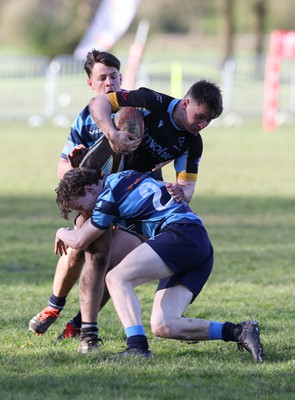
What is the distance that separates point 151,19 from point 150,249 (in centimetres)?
6539

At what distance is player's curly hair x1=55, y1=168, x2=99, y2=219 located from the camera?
6.00 meters

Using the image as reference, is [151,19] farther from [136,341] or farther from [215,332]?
[136,341]

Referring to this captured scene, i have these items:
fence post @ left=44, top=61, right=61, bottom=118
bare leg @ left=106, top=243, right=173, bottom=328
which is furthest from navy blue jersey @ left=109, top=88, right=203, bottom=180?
fence post @ left=44, top=61, right=61, bottom=118

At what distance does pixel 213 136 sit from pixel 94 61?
20561mm

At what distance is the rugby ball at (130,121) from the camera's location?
243 inches

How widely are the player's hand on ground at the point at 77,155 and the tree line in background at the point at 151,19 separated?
42590 mm

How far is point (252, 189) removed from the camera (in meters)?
17.3

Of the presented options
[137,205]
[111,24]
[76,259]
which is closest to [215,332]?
[137,205]

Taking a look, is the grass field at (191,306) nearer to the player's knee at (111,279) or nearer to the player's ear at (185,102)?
the player's knee at (111,279)

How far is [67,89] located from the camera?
32031 millimetres

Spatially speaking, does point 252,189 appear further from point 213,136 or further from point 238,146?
point 213,136

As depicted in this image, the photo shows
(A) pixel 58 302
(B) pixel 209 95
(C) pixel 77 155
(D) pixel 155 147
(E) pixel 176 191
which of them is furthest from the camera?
(A) pixel 58 302

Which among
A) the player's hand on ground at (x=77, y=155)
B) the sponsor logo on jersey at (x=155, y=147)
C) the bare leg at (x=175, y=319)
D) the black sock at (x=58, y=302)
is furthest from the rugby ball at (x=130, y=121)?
the black sock at (x=58, y=302)

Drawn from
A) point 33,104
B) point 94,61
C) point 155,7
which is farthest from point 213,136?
point 155,7
